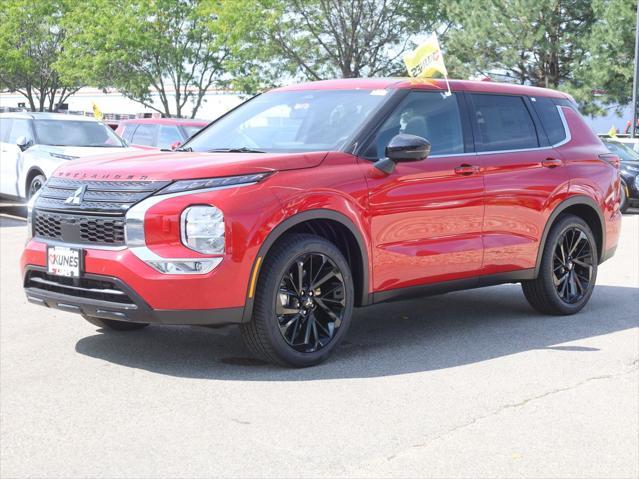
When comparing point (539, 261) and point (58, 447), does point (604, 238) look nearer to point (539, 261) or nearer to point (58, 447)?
point (539, 261)

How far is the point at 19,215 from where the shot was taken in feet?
57.9

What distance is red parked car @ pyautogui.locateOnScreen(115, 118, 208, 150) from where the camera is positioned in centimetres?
1870

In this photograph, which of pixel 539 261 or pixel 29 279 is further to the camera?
pixel 539 261

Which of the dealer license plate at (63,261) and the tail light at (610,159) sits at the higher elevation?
the tail light at (610,159)

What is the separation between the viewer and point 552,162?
25.7ft

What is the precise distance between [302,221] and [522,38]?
34.9 metres

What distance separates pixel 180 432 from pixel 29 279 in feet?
6.43

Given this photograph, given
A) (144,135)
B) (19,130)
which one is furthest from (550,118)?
(144,135)

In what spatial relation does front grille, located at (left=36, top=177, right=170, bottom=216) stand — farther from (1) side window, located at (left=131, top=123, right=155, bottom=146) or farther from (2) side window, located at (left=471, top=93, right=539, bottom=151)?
(1) side window, located at (left=131, top=123, right=155, bottom=146)

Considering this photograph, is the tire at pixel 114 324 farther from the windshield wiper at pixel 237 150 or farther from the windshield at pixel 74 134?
the windshield at pixel 74 134

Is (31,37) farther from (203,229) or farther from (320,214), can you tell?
(203,229)

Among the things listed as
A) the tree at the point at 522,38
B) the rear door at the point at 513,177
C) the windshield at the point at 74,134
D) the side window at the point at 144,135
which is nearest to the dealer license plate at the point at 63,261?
the rear door at the point at 513,177

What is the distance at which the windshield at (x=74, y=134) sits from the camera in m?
16.0

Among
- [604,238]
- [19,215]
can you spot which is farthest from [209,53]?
[604,238]
